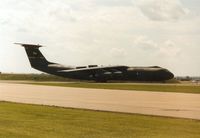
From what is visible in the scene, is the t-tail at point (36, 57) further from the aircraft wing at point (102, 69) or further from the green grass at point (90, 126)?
the green grass at point (90, 126)

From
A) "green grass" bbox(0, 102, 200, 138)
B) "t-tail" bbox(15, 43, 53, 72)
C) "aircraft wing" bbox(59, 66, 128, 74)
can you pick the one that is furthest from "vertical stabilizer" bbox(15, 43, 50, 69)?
"green grass" bbox(0, 102, 200, 138)

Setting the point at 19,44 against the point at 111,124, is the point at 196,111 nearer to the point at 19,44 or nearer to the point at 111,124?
the point at 111,124

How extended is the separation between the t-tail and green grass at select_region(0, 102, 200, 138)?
59.6 metres

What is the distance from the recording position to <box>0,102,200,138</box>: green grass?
11.0 meters

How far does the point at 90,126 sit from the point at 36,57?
64.6m

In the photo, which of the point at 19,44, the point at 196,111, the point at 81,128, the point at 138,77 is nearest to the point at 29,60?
the point at 19,44

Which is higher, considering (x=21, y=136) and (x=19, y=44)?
(x=19, y=44)

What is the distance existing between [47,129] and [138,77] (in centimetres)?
5903

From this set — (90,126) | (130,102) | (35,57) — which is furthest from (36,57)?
(90,126)

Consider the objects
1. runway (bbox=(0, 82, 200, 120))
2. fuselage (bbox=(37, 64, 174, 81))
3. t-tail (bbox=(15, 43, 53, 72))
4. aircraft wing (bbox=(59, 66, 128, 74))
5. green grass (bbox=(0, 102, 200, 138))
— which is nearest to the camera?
green grass (bbox=(0, 102, 200, 138))

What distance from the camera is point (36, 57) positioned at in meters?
76.1

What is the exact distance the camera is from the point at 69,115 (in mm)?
15703

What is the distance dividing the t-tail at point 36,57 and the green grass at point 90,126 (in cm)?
5961

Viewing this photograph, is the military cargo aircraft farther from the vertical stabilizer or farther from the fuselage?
the vertical stabilizer
